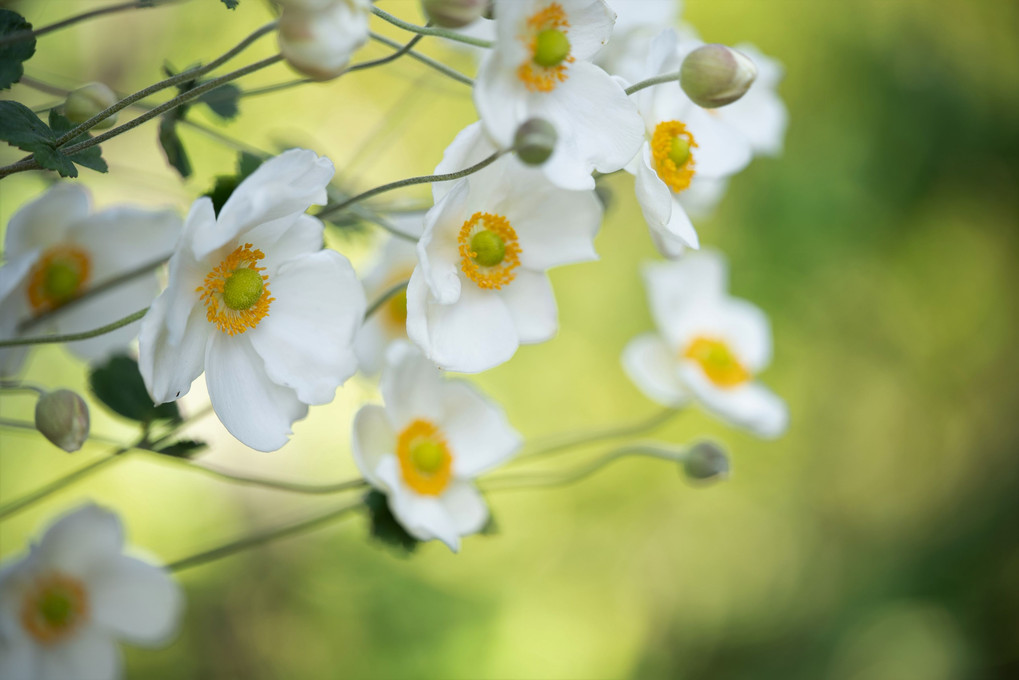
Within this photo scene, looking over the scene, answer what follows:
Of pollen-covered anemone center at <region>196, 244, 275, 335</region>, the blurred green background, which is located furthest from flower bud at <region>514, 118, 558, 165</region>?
the blurred green background

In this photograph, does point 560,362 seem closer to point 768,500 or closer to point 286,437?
point 768,500

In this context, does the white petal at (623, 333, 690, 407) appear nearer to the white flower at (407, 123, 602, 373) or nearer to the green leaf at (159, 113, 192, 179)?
the white flower at (407, 123, 602, 373)

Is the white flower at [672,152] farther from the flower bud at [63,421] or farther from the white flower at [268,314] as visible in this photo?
the flower bud at [63,421]

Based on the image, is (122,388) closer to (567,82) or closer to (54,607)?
(54,607)

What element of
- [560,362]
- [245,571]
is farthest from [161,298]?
[560,362]

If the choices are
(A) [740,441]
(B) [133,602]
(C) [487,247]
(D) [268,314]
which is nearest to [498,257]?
(C) [487,247]
